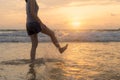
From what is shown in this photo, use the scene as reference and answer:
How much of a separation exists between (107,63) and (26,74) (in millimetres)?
2574

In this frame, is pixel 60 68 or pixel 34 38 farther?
pixel 34 38

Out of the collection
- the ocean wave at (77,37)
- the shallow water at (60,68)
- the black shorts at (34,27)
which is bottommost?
the ocean wave at (77,37)

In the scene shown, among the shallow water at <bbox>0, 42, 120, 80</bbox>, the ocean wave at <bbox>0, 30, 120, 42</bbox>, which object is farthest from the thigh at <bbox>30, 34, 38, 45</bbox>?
the ocean wave at <bbox>0, 30, 120, 42</bbox>

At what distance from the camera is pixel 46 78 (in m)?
6.93

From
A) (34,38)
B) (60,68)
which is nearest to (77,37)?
(34,38)

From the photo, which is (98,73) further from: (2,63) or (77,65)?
(2,63)

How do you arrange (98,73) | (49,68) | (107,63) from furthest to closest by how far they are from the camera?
(107,63) → (49,68) → (98,73)

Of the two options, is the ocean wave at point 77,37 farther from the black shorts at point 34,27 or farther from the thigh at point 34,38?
the black shorts at point 34,27

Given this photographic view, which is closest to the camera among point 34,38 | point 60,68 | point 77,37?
point 60,68

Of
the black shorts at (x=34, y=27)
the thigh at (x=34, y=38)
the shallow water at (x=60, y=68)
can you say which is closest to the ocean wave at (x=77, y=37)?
the shallow water at (x=60, y=68)

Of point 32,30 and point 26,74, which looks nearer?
point 26,74

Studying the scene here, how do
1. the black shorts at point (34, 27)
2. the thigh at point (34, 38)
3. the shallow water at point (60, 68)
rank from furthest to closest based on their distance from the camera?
1. the thigh at point (34, 38)
2. the black shorts at point (34, 27)
3. the shallow water at point (60, 68)

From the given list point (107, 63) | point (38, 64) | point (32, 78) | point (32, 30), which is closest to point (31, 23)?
point (32, 30)

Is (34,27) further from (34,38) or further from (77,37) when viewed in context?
(77,37)
